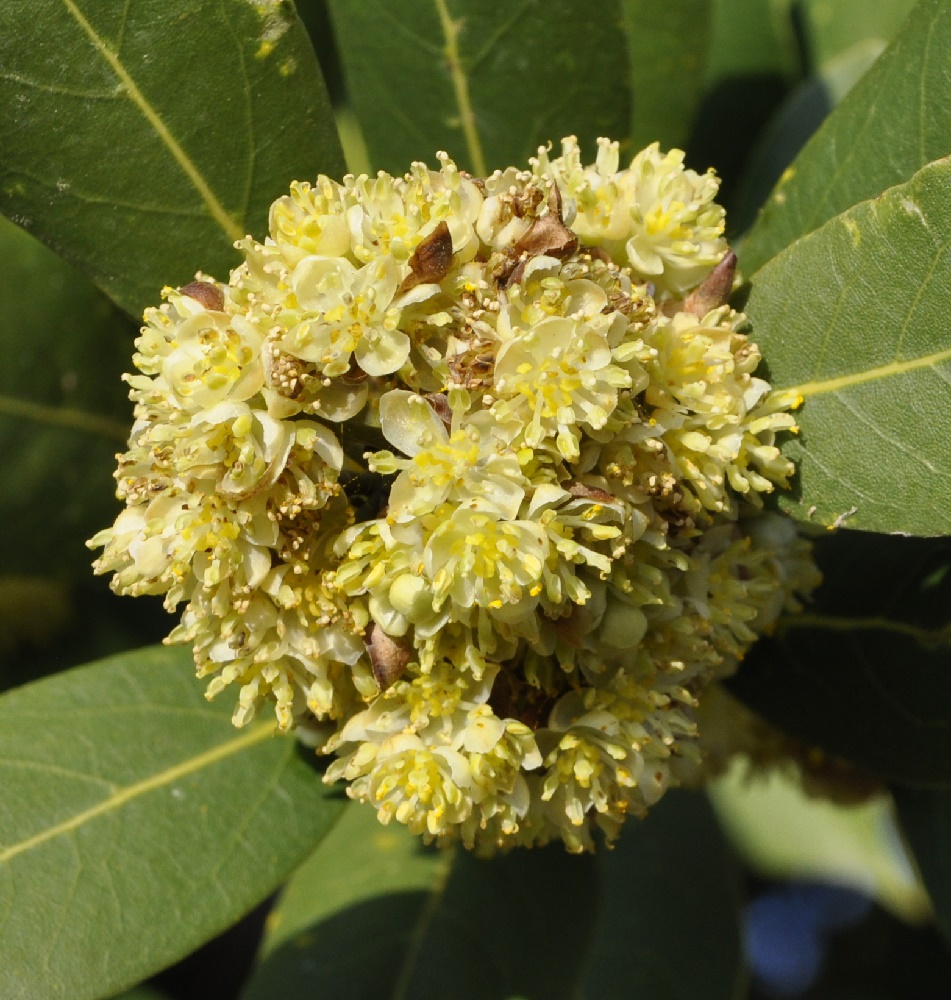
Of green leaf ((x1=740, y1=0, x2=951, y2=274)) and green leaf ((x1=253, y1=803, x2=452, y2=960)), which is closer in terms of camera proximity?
green leaf ((x1=740, y1=0, x2=951, y2=274))

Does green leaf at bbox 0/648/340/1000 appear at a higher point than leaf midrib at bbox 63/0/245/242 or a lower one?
lower

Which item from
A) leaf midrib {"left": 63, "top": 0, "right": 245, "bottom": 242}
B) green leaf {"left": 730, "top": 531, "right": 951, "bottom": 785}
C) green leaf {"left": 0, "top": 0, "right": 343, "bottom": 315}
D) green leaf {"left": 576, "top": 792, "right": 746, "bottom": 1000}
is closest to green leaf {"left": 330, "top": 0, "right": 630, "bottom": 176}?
green leaf {"left": 0, "top": 0, "right": 343, "bottom": 315}

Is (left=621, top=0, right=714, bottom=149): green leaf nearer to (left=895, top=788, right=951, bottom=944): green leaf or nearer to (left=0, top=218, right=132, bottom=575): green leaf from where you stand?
(left=0, top=218, right=132, bottom=575): green leaf

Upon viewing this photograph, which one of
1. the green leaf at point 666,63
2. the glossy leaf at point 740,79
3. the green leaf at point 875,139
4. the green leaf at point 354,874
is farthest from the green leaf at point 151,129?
the glossy leaf at point 740,79

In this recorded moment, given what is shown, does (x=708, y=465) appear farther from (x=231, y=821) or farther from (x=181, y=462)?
(x=231, y=821)

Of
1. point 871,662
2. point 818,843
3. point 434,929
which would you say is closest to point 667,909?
point 818,843

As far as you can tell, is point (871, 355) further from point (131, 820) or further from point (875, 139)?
point (131, 820)
